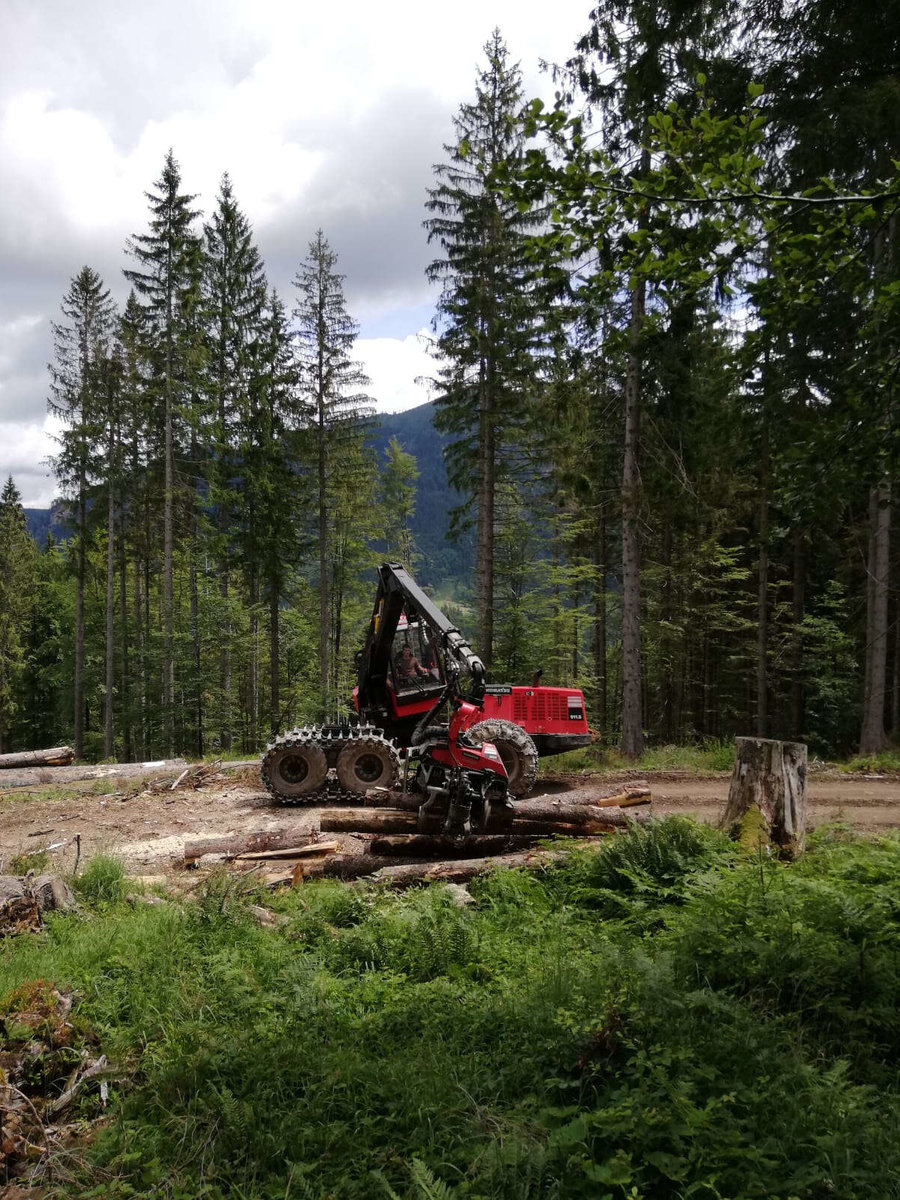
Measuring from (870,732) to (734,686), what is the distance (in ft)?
40.6

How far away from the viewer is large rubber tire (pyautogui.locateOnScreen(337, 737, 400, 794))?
10.2m

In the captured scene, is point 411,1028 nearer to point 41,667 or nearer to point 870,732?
point 870,732

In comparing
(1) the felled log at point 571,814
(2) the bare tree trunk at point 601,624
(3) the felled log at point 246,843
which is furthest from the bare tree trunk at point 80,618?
(1) the felled log at point 571,814

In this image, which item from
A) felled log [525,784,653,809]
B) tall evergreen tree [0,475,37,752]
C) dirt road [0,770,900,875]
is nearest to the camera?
dirt road [0,770,900,875]

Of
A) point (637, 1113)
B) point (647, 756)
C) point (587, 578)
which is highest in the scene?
point (587, 578)

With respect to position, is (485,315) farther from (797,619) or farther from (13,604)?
(13,604)

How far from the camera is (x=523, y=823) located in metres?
7.79

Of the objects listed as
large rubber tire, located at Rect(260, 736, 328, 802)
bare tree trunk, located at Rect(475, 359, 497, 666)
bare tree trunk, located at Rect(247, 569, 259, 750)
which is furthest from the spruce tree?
large rubber tire, located at Rect(260, 736, 328, 802)

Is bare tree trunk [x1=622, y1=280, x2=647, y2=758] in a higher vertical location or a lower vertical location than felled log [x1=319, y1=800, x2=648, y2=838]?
higher

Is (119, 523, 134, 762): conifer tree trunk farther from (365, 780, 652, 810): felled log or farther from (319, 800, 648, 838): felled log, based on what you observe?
(319, 800, 648, 838): felled log

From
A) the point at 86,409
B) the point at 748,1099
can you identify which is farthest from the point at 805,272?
the point at 86,409

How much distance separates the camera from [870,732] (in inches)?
552

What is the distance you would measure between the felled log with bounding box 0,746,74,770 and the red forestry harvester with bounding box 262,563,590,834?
872cm

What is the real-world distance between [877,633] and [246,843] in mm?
12144
